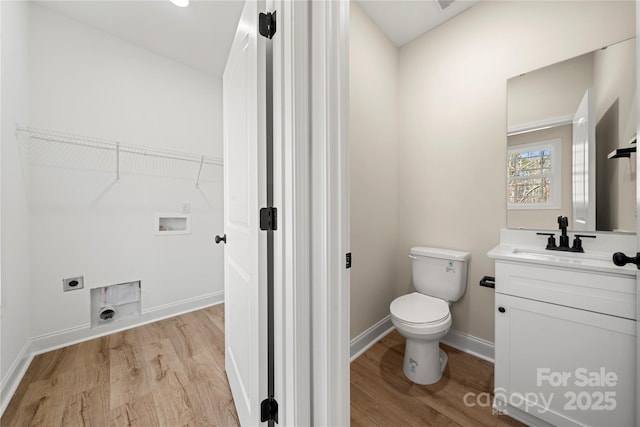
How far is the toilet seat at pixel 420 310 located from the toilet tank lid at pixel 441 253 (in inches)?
12.5

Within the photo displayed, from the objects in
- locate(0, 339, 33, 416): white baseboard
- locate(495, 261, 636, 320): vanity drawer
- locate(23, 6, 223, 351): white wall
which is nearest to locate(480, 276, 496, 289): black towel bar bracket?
locate(495, 261, 636, 320): vanity drawer

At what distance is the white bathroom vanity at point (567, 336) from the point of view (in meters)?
0.98

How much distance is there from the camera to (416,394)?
4.62 ft

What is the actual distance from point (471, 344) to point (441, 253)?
71 centimetres

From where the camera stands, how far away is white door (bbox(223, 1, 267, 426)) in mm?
932

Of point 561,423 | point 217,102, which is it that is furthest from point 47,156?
point 561,423

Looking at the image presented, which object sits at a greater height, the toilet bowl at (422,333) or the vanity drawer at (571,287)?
the vanity drawer at (571,287)

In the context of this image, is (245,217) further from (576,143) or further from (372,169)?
(576,143)

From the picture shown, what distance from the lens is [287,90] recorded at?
34.6 inches

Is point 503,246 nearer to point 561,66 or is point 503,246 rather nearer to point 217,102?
point 561,66

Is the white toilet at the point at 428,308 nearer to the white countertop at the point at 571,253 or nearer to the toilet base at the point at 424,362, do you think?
the toilet base at the point at 424,362

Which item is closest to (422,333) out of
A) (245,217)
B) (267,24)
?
(245,217)

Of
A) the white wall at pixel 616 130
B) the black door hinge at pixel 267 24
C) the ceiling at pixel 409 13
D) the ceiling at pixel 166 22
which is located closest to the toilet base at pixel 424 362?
the white wall at pixel 616 130

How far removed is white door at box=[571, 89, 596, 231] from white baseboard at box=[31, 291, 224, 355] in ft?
10.2
